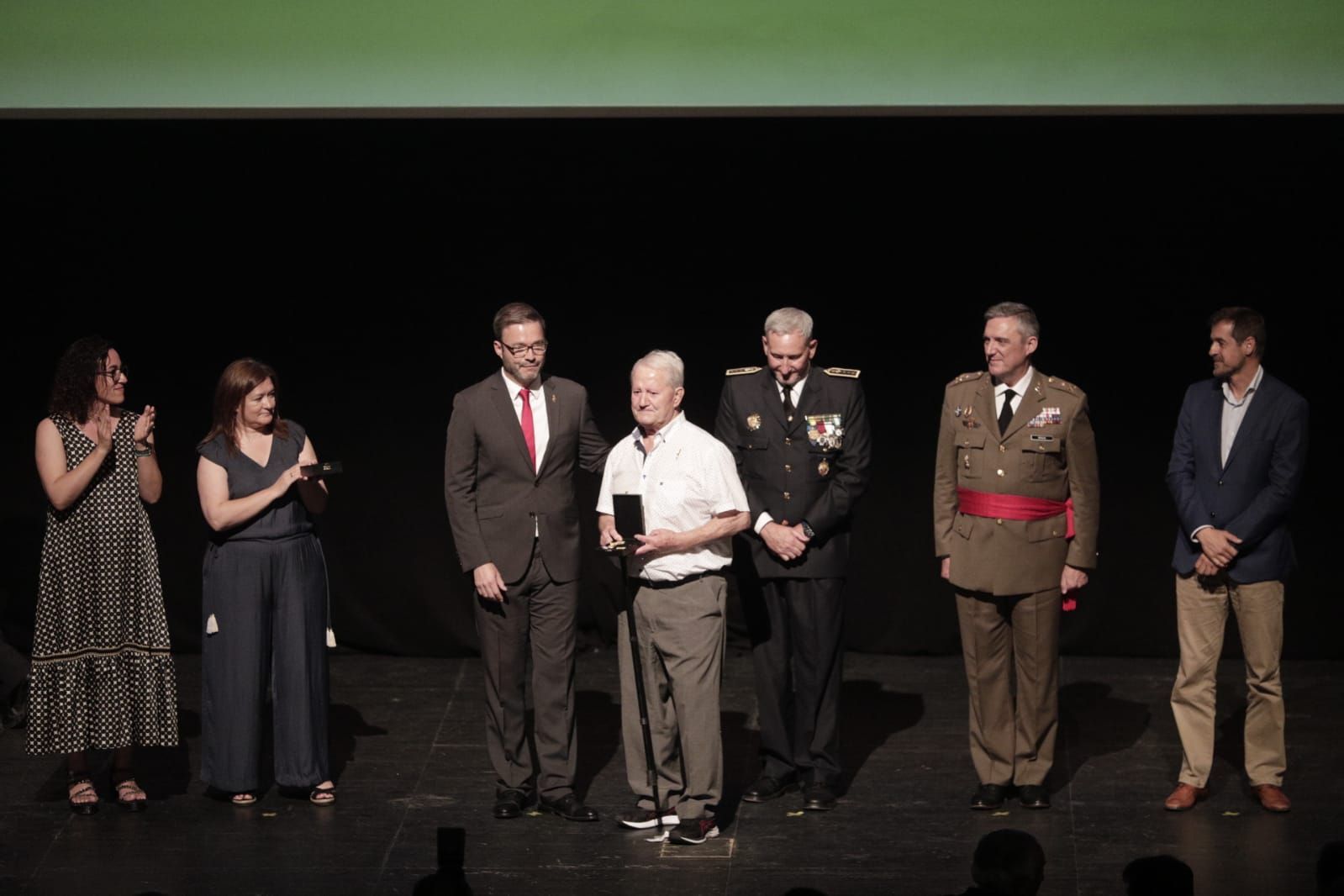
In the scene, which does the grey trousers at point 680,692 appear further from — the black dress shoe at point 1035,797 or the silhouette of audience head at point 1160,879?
the silhouette of audience head at point 1160,879

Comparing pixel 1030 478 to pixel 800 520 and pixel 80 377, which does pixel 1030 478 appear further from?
pixel 80 377

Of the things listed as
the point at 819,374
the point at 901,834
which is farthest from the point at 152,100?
the point at 901,834

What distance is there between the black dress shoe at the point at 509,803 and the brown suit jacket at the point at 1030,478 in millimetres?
1453

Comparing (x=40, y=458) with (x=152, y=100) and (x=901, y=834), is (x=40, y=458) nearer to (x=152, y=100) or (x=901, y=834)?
(x=152, y=100)

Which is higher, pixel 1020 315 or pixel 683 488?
pixel 1020 315

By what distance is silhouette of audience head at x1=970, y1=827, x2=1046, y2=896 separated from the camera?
11.1 feet

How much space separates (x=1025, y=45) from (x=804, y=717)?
212cm

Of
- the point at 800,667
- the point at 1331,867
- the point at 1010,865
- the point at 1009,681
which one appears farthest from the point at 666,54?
the point at 1331,867

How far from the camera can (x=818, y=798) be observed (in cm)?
580

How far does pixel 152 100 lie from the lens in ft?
19.9

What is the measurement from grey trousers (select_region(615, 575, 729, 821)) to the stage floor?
18 cm

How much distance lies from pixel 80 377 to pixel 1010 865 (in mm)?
3385

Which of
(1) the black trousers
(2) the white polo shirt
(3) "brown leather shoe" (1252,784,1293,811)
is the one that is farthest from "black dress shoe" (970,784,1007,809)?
(2) the white polo shirt

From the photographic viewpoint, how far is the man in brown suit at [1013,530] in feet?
18.4
